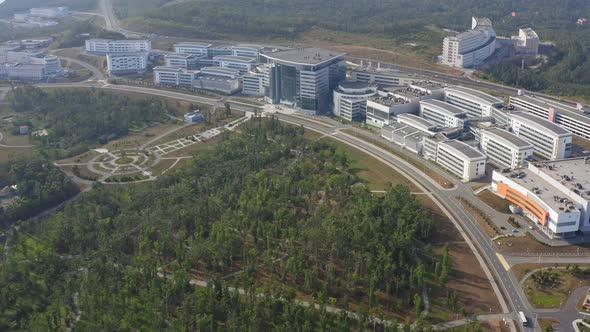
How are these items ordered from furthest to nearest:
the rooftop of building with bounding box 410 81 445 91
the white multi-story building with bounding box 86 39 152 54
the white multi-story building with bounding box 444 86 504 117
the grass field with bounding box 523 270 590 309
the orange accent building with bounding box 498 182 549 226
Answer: the white multi-story building with bounding box 86 39 152 54 → the rooftop of building with bounding box 410 81 445 91 → the white multi-story building with bounding box 444 86 504 117 → the orange accent building with bounding box 498 182 549 226 → the grass field with bounding box 523 270 590 309

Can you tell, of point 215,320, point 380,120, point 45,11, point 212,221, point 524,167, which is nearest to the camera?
point 215,320

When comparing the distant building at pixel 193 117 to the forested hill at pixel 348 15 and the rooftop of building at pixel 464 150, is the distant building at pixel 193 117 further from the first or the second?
the forested hill at pixel 348 15

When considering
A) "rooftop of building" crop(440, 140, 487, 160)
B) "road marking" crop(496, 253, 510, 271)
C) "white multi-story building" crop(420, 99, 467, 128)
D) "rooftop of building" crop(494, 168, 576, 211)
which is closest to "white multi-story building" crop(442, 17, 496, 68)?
"white multi-story building" crop(420, 99, 467, 128)

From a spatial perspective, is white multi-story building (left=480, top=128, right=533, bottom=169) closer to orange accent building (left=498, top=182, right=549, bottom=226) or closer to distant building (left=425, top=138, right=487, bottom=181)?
distant building (left=425, top=138, right=487, bottom=181)

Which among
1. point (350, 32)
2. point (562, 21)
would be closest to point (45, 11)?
point (350, 32)

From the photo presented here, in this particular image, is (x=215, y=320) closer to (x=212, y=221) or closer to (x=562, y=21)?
(x=212, y=221)

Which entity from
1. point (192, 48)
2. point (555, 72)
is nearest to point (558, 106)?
point (555, 72)
